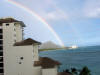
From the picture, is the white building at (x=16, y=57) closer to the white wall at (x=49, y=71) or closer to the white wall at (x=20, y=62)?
the white wall at (x=20, y=62)

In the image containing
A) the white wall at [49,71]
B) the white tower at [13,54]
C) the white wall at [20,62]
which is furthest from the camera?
the white tower at [13,54]

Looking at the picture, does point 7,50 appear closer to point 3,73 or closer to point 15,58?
point 15,58

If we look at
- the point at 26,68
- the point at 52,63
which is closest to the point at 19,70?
the point at 26,68

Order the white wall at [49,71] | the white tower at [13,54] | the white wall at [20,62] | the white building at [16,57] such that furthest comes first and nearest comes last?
the white tower at [13,54]
the white wall at [20,62]
the white building at [16,57]
the white wall at [49,71]

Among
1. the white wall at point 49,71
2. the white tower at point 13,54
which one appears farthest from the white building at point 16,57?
the white wall at point 49,71

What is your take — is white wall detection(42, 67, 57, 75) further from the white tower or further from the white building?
the white tower

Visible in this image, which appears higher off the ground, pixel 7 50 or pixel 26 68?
pixel 7 50

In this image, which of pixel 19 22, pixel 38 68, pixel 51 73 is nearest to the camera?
pixel 51 73

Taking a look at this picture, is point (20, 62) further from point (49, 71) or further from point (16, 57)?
point (49, 71)

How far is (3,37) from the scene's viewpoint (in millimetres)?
30344

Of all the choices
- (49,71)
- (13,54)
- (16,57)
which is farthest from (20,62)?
(49,71)

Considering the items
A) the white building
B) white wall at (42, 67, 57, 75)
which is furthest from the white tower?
white wall at (42, 67, 57, 75)

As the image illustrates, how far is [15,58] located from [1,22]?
23.9 ft

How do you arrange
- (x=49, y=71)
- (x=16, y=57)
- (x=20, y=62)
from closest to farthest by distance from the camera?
(x=49, y=71) < (x=20, y=62) < (x=16, y=57)
